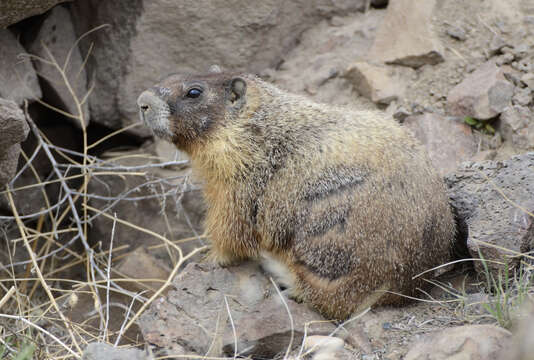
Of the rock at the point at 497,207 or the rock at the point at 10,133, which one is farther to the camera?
the rock at the point at 10,133

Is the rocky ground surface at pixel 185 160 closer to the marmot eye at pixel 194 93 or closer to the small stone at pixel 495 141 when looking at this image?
the small stone at pixel 495 141

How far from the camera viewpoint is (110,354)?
3.68 meters

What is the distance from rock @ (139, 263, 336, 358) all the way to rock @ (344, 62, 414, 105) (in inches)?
102

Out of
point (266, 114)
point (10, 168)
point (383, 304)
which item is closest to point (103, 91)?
point (10, 168)

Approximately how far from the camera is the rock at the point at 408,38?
6.51 metres

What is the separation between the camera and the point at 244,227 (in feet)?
15.4

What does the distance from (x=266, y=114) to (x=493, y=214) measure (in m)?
1.83

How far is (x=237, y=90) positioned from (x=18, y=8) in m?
2.21

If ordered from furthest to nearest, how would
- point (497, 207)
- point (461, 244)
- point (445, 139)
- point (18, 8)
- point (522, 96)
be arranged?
point (445, 139) < point (522, 96) < point (18, 8) < point (461, 244) < point (497, 207)

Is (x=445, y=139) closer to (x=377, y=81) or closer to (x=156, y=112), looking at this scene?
(x=377, y=81)

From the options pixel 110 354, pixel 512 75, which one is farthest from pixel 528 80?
pixel 110 354

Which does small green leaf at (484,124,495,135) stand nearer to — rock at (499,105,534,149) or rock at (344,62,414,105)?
rock at (499,105,534,149)

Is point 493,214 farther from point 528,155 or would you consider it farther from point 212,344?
point 212,344

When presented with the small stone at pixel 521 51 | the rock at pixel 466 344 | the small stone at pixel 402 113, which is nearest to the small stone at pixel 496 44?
→ the small stone at pixel 521 51
